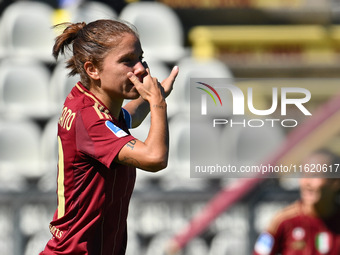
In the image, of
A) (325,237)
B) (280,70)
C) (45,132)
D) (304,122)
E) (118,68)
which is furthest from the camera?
(280,70)

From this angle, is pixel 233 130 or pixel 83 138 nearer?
pixel 83 138

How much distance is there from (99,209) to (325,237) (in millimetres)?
→ 2518

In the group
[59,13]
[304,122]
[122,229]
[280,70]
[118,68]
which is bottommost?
[122,229]

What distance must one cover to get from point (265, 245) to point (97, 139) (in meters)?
2.40

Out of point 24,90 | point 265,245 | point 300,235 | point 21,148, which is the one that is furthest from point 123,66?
point 24,90

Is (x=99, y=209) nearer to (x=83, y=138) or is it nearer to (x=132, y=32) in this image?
(x=83, y=138)

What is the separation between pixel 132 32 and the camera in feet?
7.93

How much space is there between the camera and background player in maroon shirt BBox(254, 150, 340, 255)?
457 cm

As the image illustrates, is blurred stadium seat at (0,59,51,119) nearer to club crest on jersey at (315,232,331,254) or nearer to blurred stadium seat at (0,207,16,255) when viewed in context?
blurred stadium seat at (0,207,16,255)

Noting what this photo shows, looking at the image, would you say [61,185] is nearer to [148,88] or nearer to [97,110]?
[97,110]

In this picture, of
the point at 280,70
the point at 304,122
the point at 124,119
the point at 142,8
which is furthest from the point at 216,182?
the point at 124,119

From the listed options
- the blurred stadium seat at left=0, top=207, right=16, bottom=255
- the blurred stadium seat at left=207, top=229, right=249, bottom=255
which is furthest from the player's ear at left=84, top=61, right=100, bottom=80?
the blurred stadium seat at left=0, top=207, right=16, bottom=255

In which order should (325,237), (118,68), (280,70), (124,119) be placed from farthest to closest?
(280,70) < (325,237) < (124,119) < (118,68)

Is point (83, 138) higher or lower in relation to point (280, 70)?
lower
